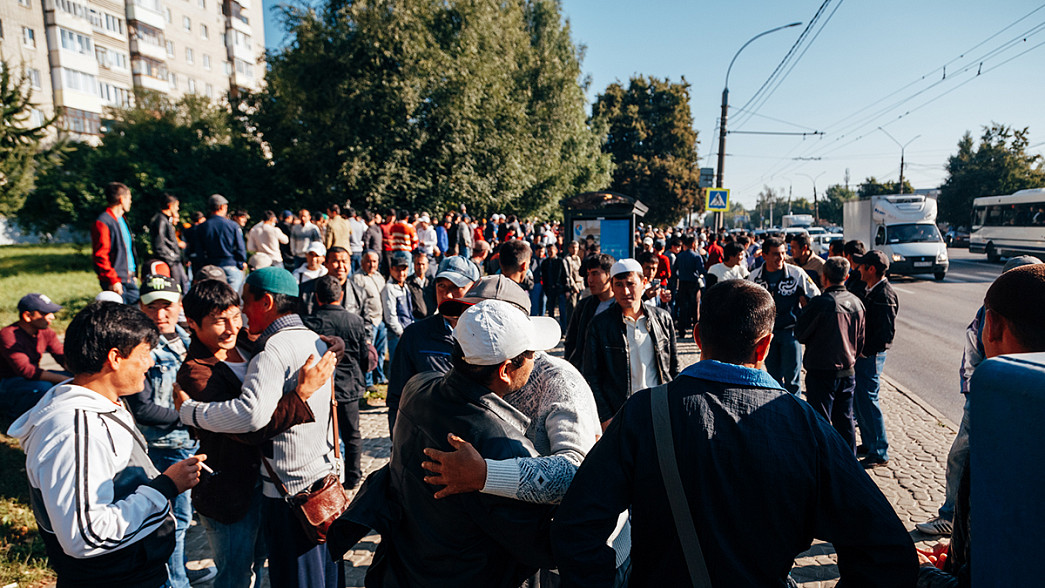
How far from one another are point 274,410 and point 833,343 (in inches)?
179

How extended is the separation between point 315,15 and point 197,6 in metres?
44.2

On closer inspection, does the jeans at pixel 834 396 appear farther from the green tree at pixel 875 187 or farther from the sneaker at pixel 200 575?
the green tree at pixel 875 187

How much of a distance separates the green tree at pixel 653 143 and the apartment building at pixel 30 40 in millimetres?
42405

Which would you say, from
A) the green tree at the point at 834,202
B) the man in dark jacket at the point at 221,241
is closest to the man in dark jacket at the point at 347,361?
the man in dark jacket at the point at 221,241

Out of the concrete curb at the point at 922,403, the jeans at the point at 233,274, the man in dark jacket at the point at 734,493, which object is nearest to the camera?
the man in dark jacket at the point at 734,493

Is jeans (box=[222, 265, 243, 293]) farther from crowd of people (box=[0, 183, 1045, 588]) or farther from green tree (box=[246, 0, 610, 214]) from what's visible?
green tree (box=[246, 0, 610, 214])

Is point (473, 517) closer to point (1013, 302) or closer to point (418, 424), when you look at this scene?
point (418, 424)

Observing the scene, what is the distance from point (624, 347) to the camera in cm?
399

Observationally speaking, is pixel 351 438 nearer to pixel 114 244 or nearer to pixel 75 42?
pixel 114 244

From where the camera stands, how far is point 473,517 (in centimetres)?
171

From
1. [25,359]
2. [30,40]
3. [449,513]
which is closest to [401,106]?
[25,359]

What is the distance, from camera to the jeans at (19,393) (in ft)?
14.7

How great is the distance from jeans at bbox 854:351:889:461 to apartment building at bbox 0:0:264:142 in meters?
41.3

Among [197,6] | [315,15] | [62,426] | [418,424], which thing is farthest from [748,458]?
[197,6]
